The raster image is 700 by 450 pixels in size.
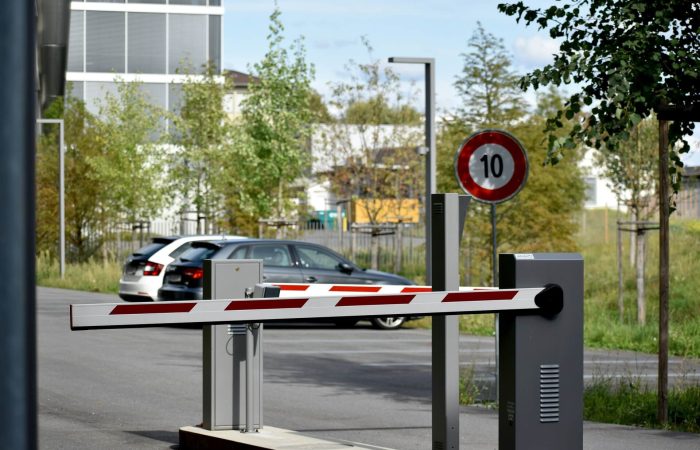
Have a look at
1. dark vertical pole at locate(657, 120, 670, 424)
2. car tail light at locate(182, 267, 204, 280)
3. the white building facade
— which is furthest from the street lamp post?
the white building facade

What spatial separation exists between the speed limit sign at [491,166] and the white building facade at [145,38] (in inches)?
2033

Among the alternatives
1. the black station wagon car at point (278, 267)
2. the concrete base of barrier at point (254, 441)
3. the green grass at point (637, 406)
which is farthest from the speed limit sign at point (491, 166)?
the black station wagon car at point (278, 267)

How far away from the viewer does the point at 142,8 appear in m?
64.6

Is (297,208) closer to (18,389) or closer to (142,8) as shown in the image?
(142,8)

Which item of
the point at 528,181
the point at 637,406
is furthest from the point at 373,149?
the point at 637,406

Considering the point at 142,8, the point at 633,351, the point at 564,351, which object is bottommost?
the point at 633,351

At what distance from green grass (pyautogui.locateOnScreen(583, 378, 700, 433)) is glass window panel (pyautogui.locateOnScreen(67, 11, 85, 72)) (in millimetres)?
54609

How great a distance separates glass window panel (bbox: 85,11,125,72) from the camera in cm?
6406

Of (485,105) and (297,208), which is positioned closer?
(485,105)

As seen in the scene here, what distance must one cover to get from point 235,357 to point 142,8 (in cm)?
5777

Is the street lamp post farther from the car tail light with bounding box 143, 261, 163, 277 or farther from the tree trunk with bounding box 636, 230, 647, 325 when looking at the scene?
the car tail light with bounding box 143, 261, 163, 277

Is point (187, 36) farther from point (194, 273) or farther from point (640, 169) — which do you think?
point (194, 273)

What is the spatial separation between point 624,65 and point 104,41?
57.2 m

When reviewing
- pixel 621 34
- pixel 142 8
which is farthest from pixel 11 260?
pixel 142 8
